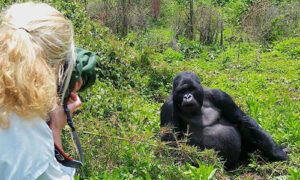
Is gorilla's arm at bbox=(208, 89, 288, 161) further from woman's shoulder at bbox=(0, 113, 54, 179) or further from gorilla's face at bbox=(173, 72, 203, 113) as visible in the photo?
woman's shoulder at bbox=(0, 113, 54, 179)

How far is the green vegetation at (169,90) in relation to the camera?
2969 millimetres

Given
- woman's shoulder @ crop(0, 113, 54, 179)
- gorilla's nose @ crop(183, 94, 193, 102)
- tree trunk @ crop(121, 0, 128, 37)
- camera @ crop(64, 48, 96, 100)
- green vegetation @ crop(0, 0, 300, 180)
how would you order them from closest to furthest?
woman's shoulder @ crop(0, 113, 54, 179) → camera @ crop(64, 48, 96, 100) → green vegetation @ crop(0, 0, 300, 180) → gorilla's nose @ crop(183, 94, 193, 102) → tree trunk @ crop(121, 0, 128, 37)

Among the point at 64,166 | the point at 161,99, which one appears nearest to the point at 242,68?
the point at 161,99

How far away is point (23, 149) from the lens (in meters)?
1.40

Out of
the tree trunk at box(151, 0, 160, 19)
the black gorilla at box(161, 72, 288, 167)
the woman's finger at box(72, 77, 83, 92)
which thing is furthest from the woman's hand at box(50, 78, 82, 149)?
the tree trunk at box(151, 0, 160, 19)

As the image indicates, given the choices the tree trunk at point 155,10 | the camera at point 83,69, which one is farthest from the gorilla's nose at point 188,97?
the tree trunk at point 155,10

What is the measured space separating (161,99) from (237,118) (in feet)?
6.83

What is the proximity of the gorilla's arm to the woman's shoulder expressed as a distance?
315cm

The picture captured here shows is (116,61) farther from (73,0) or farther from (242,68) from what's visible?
(242,68)

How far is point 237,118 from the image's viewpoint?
4.34m

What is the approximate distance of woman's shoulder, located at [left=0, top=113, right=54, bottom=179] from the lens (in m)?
1.40

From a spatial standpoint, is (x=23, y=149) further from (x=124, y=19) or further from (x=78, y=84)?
(x=124, y=19)

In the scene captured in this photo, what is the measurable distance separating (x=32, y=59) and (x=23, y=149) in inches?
13.2

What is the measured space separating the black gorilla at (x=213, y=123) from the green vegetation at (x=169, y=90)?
0.18 metres
